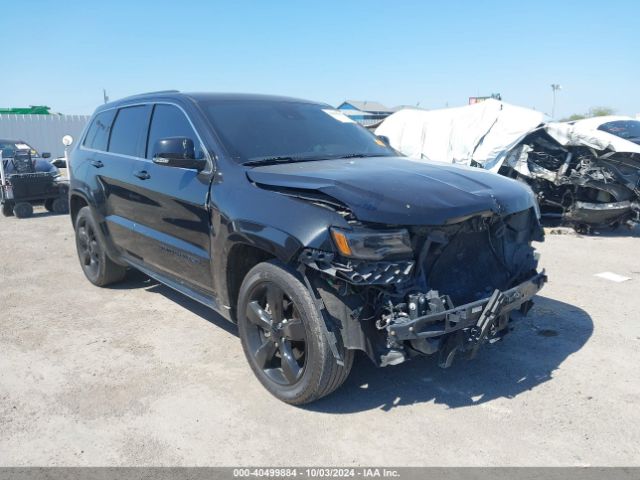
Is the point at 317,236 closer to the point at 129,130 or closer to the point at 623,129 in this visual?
the point at 129,130

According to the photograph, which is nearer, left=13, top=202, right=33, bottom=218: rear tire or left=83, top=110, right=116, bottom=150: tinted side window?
left=83, top=110, right=116, bottom=150: tinted side window

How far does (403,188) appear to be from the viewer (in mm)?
3064

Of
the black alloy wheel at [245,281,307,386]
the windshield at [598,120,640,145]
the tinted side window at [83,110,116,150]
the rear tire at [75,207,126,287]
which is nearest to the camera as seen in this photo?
the black alloy wheel at [245,281,307,386]

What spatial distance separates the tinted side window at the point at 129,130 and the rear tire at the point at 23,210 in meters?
7.61

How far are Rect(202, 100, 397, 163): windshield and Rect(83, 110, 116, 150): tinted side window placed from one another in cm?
188


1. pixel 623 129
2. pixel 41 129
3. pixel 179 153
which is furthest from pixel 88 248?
pixel 41 129

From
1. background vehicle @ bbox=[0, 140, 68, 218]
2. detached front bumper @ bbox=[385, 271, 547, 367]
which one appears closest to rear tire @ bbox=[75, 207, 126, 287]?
detached front bumper @ bbox=[385, 271, 547, 367]

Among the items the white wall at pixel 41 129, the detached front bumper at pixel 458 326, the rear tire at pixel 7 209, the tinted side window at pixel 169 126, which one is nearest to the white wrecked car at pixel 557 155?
the detached front bumper at pixel 458 326

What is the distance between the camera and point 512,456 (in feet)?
9.11

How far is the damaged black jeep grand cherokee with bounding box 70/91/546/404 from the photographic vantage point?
2852 mm

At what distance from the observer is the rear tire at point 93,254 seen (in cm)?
569

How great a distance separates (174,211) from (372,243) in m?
1.93

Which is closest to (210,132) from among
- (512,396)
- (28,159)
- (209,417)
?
(209,417)

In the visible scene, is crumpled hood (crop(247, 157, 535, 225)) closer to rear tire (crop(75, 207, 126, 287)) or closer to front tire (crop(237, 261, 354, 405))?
front tire (crop(237, 261, 354, 405))
